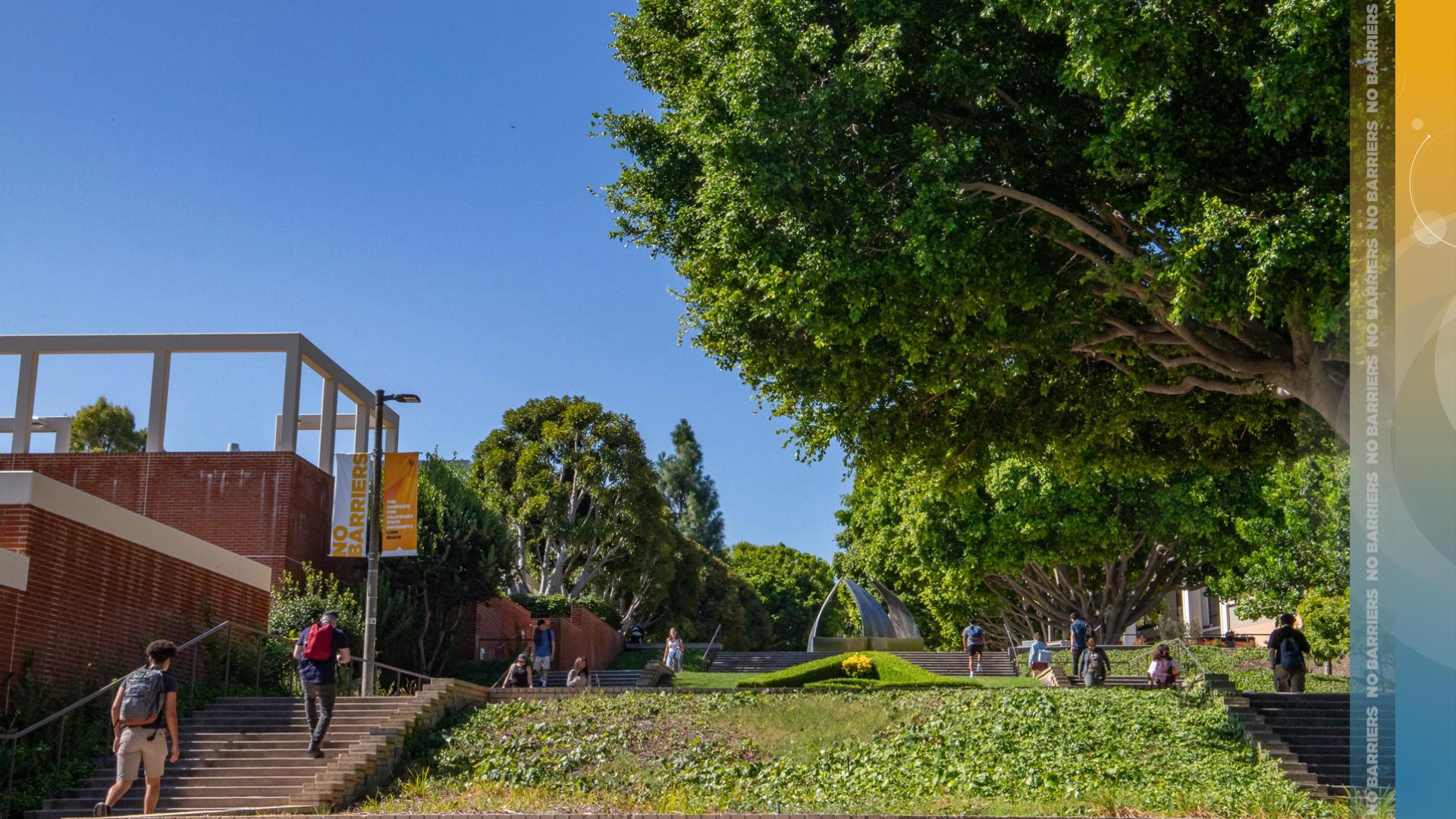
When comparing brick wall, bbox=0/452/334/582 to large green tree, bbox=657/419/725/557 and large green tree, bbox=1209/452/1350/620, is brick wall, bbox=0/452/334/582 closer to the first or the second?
large green tree, bbox=1209/452/1350/620

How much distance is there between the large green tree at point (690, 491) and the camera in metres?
93.6

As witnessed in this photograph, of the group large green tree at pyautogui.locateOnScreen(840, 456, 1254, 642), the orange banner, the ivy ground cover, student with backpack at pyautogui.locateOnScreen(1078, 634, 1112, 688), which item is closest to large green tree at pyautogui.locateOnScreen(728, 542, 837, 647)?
large green tree at pyautogui.locateOnScreen(840, 456, 1254, 642)

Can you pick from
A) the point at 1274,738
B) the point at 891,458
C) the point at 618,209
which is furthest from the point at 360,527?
the point at 1274,738

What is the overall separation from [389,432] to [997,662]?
65.4 ft

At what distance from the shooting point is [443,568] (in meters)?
33.3

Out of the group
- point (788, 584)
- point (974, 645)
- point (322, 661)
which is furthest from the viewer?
point (788, 584)

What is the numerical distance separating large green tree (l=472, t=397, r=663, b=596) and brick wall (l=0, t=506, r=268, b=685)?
22710mm

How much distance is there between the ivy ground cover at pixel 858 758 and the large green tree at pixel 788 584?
2245 inches

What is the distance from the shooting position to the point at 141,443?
65.8 m

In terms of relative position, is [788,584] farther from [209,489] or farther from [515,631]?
[209,489]

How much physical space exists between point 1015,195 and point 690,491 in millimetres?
79111

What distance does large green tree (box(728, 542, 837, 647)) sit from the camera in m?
80.3

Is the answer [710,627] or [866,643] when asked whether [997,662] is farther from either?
[710,627]

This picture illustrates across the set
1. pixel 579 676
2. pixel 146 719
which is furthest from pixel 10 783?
pixel 579 676
